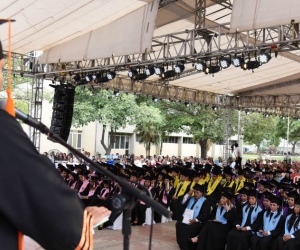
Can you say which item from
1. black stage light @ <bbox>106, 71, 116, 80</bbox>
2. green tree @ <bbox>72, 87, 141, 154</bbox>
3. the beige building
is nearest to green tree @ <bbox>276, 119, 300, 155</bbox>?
the beige building

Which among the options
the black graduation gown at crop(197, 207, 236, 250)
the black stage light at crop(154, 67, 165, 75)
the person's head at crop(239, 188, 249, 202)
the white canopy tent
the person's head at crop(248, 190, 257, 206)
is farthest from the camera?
the black stage light at crop(154, 67, 165, 75)

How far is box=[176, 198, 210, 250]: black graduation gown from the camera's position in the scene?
7.86m

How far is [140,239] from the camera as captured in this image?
853 cm

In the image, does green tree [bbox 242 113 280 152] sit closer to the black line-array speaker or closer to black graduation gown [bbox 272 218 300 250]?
the black line-array speaker

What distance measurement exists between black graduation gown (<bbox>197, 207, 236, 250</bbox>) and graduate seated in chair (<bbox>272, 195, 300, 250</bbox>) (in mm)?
1058

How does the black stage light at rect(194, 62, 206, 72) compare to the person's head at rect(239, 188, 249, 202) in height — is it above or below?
above

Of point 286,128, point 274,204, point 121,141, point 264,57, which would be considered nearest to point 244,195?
point 274,204

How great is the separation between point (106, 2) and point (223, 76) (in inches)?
337

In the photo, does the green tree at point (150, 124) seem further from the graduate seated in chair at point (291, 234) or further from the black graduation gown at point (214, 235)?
the graduate seated in chair at point (291, 234)

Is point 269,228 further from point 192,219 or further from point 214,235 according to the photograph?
point 192,219

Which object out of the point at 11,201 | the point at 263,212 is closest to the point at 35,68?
the point at 263,212

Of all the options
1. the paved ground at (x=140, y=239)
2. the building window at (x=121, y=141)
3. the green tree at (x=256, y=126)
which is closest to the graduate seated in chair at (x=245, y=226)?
the paved ground at (x=140, y=239)

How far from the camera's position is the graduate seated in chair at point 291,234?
6.67 metres

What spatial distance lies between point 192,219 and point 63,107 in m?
7.39
